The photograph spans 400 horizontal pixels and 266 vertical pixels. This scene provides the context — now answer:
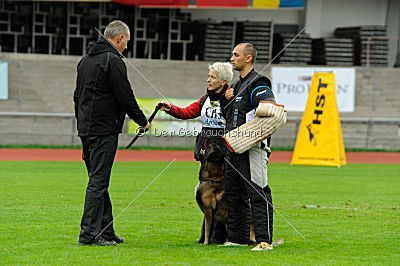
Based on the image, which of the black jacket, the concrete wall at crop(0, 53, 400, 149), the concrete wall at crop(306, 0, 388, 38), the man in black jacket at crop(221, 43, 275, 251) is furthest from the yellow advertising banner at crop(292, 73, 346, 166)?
the concrete wall at crop(306, 0, 388, 38)

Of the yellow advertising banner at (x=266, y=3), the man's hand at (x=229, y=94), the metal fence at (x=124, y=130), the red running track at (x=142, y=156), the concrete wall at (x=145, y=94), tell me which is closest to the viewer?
the man's hand at (x=229, y=94)

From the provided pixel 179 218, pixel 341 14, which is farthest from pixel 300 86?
pixel 179 218

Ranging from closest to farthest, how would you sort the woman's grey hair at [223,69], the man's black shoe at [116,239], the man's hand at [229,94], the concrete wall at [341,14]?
the man's hand at [229,94]
the man's black shoe at [116,239]
the woman's grey hair at [223,69]
the concrete wall at [341,14]

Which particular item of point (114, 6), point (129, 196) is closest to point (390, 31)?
point (114, 6)

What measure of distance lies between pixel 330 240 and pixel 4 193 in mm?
6772

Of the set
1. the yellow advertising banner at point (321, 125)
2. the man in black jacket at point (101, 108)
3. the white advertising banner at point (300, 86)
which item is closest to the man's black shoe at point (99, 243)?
the man in black jacket at point (101, 108)

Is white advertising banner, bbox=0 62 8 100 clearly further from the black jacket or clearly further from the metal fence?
the black jacket

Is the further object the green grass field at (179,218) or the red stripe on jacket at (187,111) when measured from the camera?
the red stripe on jacket at (187,111)

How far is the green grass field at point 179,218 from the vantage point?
26.5 ft

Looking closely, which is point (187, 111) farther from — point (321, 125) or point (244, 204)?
point (321, 125)

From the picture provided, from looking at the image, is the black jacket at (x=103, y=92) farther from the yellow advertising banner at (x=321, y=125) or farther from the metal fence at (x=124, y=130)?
the metal fence at (x=124, y=130)

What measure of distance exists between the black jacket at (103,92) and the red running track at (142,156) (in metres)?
14.4

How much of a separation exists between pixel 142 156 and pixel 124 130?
3.72m

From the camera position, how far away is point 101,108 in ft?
28.1
